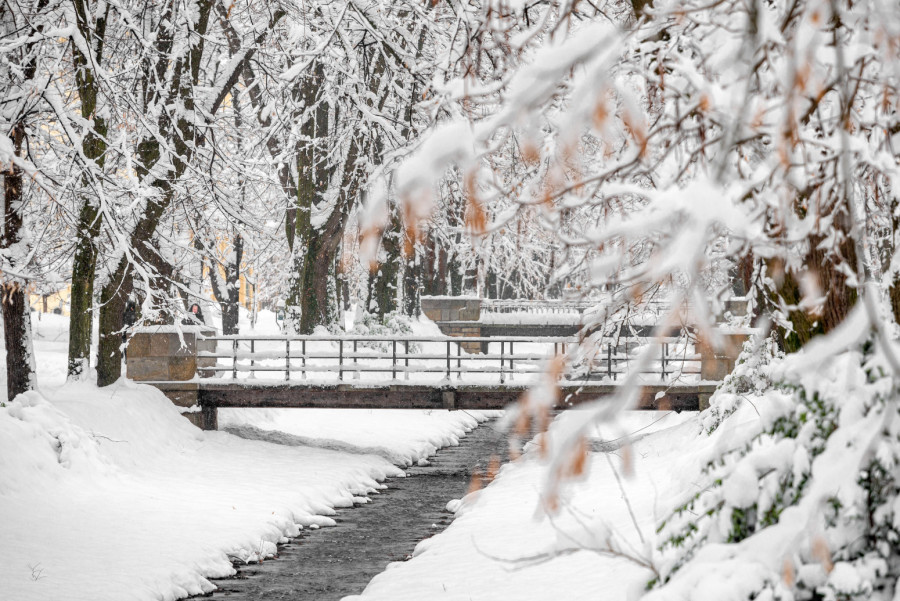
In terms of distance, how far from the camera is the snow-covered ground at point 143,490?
9625mm

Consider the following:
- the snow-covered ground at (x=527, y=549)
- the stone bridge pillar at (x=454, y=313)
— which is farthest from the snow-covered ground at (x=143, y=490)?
the stone bridge pillar at (x=454, y=313)

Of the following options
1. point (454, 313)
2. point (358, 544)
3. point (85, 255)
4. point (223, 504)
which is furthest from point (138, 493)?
point (454, 313)

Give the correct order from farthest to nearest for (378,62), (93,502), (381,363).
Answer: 1. (381,363)
2. (378,62)
3. (93,502)

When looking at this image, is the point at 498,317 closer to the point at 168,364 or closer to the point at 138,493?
the point at 168,364

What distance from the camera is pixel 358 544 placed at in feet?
40.8

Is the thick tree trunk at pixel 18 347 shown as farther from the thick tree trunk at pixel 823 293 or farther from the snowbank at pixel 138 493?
the thick tree trunk at pixel 823 293

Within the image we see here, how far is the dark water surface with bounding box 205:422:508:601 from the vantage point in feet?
Answer: 33.5

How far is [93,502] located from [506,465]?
841cm

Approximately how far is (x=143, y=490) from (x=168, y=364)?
5.09m

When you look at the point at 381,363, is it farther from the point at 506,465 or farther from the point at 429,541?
the point at 429,541

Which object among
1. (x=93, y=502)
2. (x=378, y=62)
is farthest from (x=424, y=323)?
(x=93, y=502)

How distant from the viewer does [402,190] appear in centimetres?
228

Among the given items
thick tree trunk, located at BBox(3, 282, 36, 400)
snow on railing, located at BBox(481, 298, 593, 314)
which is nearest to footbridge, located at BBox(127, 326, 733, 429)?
thick tree trunk, located at BBox(3, 282, 36, 400)

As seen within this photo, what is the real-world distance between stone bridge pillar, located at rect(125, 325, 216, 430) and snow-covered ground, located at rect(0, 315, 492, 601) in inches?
15.9
